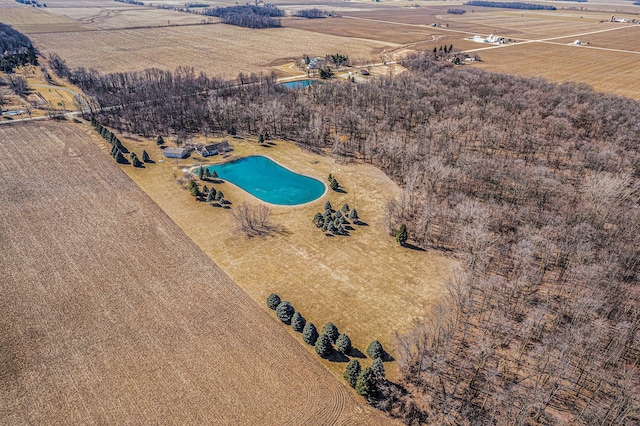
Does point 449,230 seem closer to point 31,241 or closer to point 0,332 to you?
point 0,332

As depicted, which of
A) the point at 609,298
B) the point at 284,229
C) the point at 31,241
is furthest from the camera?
the point at 284,229

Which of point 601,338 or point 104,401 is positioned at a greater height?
point 601,338

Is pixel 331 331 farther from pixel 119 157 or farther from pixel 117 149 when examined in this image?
pixel 117 149

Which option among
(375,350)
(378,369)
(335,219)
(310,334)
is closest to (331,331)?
(310,334)

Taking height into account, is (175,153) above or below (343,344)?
above

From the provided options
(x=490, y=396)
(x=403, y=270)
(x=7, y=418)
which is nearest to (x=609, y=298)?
(x=490, y=396)

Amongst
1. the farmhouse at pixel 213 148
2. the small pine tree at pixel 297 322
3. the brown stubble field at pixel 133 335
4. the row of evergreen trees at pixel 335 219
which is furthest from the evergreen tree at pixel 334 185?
the small pine tree at pixel 297 322

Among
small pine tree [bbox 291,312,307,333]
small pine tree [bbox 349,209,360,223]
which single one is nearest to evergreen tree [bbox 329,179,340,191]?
small pine tree [bbox 349,209,360,223]
